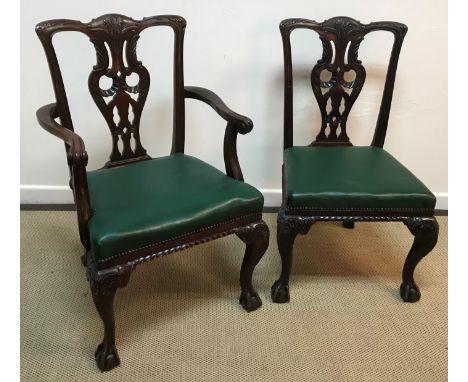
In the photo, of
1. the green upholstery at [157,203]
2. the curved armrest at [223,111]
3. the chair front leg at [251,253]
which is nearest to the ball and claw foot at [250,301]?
the chair front leg at [251,253]

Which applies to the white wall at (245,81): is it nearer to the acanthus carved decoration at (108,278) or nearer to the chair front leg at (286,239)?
the chair front leg at (286,239)

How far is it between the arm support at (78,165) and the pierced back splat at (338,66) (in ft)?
3.05

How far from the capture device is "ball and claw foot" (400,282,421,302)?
1.78m

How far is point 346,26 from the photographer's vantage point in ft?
5.97

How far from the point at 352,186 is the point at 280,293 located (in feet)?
1.70

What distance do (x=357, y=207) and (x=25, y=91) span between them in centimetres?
164

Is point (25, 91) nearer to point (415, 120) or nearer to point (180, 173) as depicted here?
point (180, 173)

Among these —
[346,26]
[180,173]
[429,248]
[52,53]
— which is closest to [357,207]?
[429,248]

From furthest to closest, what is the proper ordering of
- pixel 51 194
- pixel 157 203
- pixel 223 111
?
pixel 51 194, pixel 223 111, pixel 157 203

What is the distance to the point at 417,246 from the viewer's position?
5.53 feet

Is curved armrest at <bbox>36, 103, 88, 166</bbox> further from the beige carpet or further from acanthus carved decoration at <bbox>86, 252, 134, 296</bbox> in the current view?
the beige carpet

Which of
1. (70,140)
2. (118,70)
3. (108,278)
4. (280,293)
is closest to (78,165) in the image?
(70,140)

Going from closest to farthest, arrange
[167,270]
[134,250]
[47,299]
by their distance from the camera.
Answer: [134,250] < [47,299] < [167,270]

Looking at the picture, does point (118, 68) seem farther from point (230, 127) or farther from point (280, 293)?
point (280, 293)
